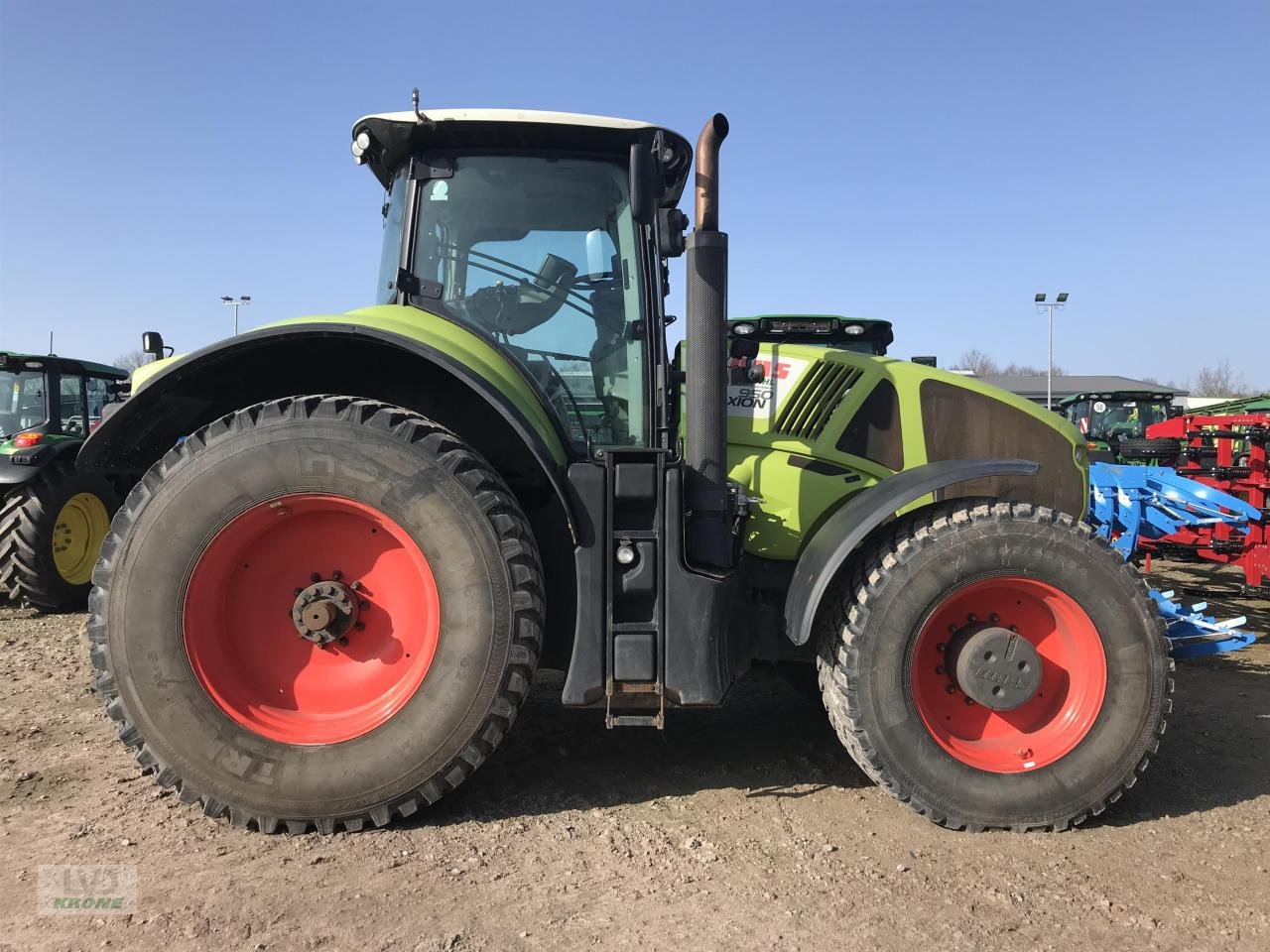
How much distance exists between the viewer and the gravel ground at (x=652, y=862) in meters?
2.19

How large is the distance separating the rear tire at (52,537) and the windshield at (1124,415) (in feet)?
46.4

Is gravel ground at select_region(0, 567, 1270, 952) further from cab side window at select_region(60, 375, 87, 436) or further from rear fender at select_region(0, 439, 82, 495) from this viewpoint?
cab side window at select_region(60, 375, 87, 436)

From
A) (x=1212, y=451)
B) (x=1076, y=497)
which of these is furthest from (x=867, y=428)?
(x=1212, y=451)

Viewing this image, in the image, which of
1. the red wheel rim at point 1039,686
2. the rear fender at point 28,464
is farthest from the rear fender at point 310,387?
the rear fender at point 28,464

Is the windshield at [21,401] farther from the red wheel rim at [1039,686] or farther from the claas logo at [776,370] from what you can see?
the red wheel rim at [1039,686]

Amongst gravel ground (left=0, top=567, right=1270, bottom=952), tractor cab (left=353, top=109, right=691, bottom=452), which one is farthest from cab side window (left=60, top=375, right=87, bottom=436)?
tractor cab (left=353, top=109, right=691, bottom=452)

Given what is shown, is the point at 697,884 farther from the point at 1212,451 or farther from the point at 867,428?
the point at 1212,451

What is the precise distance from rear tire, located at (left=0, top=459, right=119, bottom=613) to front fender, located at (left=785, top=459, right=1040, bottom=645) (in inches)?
217

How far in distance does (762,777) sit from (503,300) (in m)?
2.07

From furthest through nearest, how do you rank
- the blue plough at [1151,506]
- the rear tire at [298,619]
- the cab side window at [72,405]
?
1. the cab side window at [72,405]
2. the blue plough at [1151,506]
3. the rear tire at [298,619]

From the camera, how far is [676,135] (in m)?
3.13

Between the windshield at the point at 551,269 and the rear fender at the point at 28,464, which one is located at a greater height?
the windshield at the point at 551,269

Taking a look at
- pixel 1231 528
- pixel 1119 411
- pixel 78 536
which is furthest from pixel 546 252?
pixel 1119 411

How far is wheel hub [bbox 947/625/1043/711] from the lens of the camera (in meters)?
2.81
